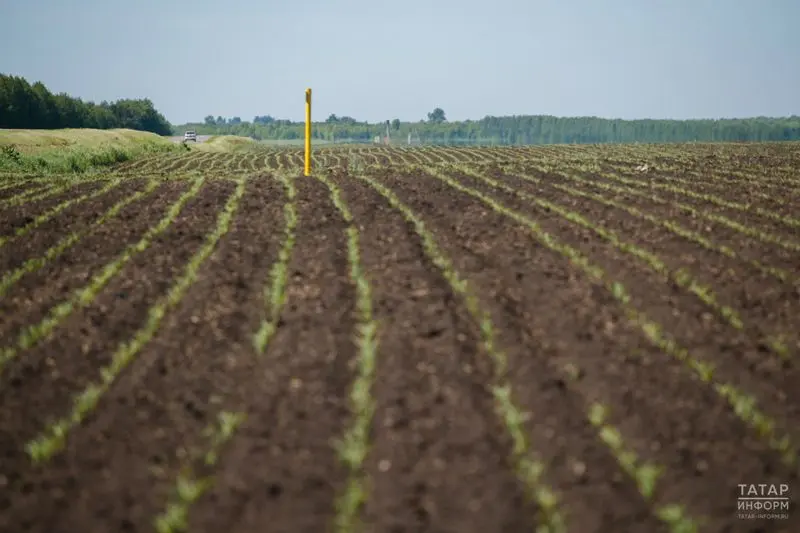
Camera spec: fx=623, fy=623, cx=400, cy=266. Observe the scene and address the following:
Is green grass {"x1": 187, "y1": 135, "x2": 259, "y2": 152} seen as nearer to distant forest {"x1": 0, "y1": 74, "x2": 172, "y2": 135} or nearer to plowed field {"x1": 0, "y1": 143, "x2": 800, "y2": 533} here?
distant forest {"x1": 0, "y1": 74, "x2": 172, "y2": 135}

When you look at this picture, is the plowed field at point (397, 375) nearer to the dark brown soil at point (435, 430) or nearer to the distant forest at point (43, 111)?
the dark brown soil at point (435, 430)

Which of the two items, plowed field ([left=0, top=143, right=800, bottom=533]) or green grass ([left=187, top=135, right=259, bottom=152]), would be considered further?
green grass ([left=187, top=135, right=259, bottom=152])

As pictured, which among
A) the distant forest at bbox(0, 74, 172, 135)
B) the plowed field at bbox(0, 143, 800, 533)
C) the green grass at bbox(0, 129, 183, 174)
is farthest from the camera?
the distant forest at bbox(0, 74, 172, 135)

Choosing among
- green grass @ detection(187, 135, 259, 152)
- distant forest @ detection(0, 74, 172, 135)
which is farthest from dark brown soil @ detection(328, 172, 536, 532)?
distant forest @ detection(0, 74, 172, 135)

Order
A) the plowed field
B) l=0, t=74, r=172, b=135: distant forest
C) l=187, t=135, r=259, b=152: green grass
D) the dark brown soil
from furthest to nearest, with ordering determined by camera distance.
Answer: l=0, t=74, r=172, b=135: distant forest, l=187, t=135, r=259, b=152: green grass, the plowed field, the dark brown soil

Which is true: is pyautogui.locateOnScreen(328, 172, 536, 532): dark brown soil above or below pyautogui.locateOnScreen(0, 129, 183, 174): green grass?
below

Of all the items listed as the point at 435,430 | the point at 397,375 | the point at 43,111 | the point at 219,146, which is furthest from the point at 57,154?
the point at 43,111

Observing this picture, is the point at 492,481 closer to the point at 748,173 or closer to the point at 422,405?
the point at 422,405

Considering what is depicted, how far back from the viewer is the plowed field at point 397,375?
369 centimetres

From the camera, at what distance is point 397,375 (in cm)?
504

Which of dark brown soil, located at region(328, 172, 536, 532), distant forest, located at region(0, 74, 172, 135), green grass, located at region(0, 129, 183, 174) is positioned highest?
distant forest, located at region(0, 74, 172, 135)

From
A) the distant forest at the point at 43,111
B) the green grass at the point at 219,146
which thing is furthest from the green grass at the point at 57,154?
the distant forest at the point at 43,111

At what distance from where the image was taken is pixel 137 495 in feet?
12.4

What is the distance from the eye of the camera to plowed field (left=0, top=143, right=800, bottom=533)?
369 centimetres
